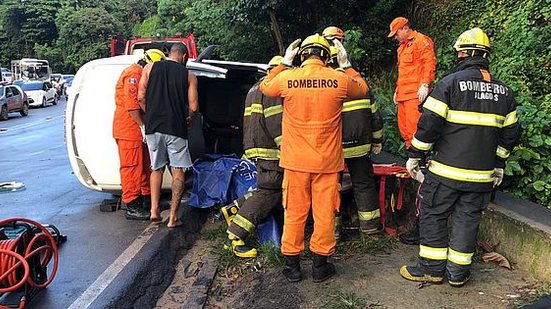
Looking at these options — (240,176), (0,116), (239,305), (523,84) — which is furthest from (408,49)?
(0,116)

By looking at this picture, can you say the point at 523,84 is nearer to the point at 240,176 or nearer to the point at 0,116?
the point at 240,176

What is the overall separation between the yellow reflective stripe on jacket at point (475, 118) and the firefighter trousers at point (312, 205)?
94 centimetres

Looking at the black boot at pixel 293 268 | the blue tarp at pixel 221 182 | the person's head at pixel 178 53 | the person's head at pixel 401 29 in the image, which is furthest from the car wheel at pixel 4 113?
the black boot at pixel 293 268

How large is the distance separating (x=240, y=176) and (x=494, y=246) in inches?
103

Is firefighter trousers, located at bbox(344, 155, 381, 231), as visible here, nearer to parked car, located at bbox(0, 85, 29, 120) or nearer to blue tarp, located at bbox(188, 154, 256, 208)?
blue tarp, located at bbox(188, 154, 256, 208)

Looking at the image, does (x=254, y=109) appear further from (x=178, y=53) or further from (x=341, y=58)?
(x=178, y=53)

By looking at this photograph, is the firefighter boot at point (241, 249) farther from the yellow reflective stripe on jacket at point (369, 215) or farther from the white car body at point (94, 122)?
the white car body at point (94, 122)

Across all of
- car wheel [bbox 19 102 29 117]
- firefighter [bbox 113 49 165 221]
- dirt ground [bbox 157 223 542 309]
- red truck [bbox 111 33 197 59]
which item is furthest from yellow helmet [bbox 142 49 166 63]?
car wheel [bbox 19 102 29 117]

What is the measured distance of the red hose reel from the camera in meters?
3.37

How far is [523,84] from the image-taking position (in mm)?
6641

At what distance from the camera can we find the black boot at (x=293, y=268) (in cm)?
401

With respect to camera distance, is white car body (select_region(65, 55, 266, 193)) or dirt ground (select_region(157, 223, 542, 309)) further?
white car body (select_region(65, 55, 266, 193))

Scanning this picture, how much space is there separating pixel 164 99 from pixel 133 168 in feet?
3.16

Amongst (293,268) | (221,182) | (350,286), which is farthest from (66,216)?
(350,286)
